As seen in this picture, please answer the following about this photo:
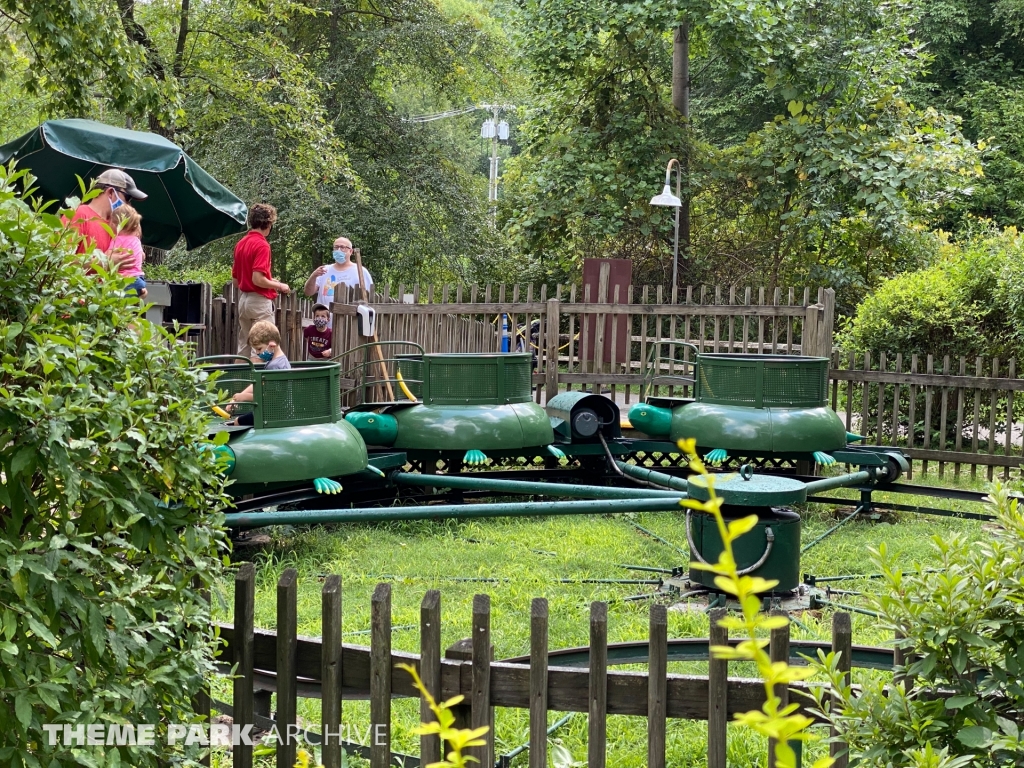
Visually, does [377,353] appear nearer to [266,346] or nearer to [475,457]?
[266,346]

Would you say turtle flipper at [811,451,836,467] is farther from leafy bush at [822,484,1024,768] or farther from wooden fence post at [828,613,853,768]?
leafy bush at [822,484,1024,768]

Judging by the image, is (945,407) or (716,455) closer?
(716,455)

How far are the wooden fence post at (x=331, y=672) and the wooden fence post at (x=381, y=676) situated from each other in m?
0.10

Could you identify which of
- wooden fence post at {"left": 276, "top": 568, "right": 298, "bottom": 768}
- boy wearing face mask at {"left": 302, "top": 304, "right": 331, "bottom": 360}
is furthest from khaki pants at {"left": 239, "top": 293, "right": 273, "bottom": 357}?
wooden fence post at {"left": 276, "top": 568, "right": 298, "bottom": 768}

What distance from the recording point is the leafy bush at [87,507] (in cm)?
249

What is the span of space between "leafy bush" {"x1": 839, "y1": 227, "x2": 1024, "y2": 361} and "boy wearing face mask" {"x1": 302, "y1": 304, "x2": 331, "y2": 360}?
596 cm

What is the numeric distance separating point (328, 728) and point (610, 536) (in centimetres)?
532

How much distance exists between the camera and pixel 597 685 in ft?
10.0

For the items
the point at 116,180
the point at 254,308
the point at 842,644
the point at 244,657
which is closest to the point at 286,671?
the point at 244,657

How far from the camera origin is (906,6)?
18.7 m

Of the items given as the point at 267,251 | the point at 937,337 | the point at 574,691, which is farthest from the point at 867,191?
the point at 574,691

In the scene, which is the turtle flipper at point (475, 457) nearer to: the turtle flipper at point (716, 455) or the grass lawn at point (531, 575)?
the grass lawn at point (531, 575)

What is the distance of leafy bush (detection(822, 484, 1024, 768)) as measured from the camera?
2.55 m

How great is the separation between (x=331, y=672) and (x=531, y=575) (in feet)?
12.6
